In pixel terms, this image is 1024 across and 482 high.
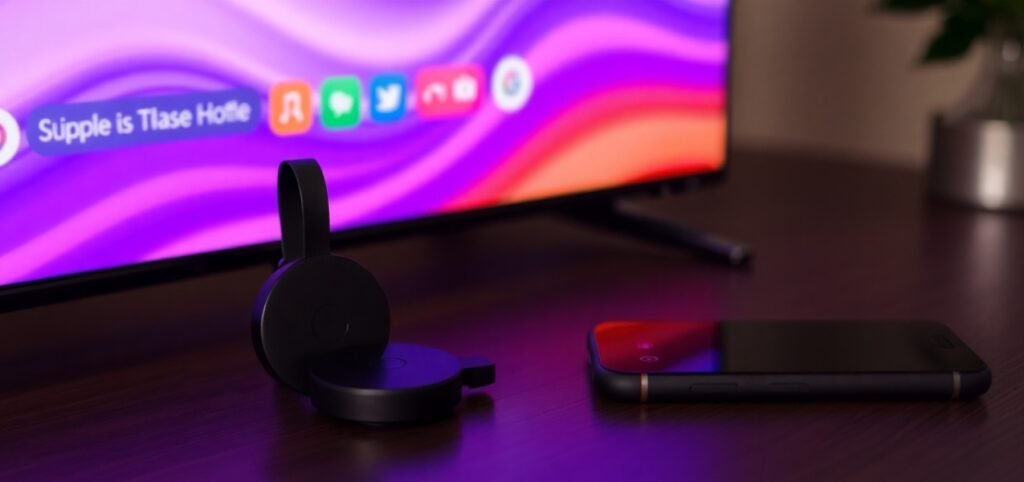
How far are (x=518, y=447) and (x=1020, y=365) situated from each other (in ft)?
1.10

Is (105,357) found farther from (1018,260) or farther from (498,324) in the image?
(1018,260)

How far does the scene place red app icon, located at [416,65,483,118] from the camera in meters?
0.85

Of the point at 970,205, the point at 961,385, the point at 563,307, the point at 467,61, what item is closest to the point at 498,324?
the point at 563,307

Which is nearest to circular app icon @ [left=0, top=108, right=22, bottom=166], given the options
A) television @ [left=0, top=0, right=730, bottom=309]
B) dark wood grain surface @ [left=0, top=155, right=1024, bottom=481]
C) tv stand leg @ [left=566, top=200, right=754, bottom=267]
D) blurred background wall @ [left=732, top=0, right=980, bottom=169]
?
television @ [left=0, top=0, right=730, bottom=309]

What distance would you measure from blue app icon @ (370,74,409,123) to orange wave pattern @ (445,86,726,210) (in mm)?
86

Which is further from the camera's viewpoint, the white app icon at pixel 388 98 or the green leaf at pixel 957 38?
the green leaf at pixel 957 38

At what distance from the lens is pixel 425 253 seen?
102 centimetres

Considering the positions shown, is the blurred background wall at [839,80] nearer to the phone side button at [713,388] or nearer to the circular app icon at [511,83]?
the circular app icon at [511,83]

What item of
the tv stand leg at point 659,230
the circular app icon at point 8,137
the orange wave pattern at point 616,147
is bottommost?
the tv stand leg at point 659,230

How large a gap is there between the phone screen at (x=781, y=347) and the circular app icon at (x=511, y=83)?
212mm

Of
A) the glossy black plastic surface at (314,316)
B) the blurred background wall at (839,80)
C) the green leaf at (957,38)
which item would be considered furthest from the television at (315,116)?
the blurred background wall at (839,80)

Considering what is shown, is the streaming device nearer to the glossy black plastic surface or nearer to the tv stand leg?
the glossy black plastic surface

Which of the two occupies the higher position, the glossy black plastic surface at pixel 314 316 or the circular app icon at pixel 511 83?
the circular app icon at pixel 511 83

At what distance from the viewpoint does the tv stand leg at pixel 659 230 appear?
992 millimetres
